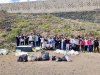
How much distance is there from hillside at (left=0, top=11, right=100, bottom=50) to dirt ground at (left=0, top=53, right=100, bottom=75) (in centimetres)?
975

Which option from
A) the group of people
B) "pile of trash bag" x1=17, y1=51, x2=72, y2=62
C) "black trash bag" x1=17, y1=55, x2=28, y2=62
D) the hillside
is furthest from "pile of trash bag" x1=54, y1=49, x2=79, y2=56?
the hillside

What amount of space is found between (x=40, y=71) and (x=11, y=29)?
65.5 ft

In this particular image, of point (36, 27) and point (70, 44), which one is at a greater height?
point (36, 27)

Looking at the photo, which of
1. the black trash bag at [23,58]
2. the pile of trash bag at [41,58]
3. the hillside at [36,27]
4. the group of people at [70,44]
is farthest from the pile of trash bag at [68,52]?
the hillside at [36,27]

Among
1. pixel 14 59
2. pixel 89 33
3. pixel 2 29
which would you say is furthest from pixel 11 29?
pixel 14 59

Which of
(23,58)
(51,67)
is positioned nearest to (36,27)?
(23,58)

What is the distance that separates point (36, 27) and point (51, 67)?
64.5ft

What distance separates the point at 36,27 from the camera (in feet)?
160

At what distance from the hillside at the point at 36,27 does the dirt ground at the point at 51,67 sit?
384 inches

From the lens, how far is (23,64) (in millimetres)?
30297

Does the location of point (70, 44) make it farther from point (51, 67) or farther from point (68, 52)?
point (51, 67)

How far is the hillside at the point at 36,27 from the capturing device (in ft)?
146

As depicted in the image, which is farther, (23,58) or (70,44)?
(70,44)

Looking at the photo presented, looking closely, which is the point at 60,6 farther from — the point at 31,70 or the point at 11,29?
the point at 31,70
